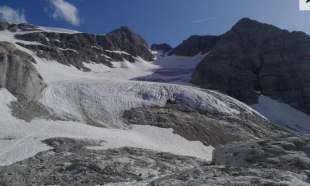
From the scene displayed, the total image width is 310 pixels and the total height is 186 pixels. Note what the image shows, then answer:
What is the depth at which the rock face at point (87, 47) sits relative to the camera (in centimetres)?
12131

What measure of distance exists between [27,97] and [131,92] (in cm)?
1864

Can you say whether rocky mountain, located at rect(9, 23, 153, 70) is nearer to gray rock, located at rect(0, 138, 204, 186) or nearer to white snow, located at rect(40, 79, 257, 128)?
white snow, located at rect(40, 79, 257, 128)

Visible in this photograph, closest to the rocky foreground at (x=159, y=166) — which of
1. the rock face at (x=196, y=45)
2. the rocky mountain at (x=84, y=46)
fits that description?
the rocky mountain at (x=84, y=46)

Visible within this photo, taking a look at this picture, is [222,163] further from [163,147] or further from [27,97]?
[27,97]

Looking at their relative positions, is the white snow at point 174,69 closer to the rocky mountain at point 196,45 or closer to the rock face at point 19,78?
the rocky mountain at point 196,45

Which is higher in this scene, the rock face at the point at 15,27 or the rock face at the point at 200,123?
the rock face at the point at 15,27

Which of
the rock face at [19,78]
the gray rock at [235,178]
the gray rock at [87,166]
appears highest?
the rock face at [19,78]

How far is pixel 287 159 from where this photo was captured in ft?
87.6

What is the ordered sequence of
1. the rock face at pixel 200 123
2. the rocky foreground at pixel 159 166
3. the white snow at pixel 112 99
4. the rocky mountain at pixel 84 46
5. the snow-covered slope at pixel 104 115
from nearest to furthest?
the rocky foreground at pixel 159 166 → the snow-covered slope at pixel 104 115 → the white snow at pixel 112 99 → the rock face at pixel 200 123 → the rocky mountain at pixel 84 46

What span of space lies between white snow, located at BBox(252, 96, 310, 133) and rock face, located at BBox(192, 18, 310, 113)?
2.09 metres

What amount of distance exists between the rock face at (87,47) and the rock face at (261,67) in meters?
34.0

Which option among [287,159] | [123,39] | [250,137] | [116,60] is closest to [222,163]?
[287,159]

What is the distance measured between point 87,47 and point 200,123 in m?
83.6

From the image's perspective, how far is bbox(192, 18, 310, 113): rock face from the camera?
3861 inches
